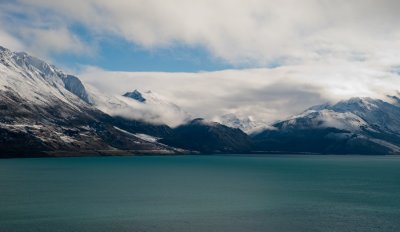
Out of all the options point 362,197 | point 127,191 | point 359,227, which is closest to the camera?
point 359,227

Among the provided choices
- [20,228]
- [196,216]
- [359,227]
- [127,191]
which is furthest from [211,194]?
[20,228]

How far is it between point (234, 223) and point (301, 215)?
23516mm

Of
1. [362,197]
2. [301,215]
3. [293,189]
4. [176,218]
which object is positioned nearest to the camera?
[176,218]

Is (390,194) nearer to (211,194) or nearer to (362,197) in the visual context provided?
(362,197)

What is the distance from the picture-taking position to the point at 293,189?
188125mm

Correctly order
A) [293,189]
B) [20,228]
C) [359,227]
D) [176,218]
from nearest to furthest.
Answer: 1. [20,228]
2. [359,227]
3. [176,218]
4. [293,189]

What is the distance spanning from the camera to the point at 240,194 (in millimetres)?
167500

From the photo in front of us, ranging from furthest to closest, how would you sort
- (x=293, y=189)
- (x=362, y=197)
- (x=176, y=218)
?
(x=293, y=189)
(x=362, y=197)
(x=176, y=218)

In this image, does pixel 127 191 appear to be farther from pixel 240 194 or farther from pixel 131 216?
pixel 131 216

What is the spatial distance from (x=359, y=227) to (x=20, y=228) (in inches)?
3082

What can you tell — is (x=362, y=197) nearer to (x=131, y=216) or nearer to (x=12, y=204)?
(x=131, y=216)

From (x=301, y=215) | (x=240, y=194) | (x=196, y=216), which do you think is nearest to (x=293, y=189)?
(x=240, y=194)

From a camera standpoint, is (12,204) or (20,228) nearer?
(20,228)

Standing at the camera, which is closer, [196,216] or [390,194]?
[196,216]
